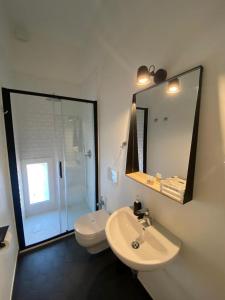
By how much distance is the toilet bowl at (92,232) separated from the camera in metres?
1.53

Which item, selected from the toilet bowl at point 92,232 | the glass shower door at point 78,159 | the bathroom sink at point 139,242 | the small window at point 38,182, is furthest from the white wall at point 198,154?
the small window at point 38,182

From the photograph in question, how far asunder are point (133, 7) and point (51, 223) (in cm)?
292

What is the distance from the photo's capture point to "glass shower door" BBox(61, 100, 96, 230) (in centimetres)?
222

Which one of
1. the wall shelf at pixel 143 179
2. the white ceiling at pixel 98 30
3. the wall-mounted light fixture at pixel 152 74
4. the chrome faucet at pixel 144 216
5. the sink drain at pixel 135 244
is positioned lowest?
the sink drain at pixel 135 244

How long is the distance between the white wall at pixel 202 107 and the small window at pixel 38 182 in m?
1.43

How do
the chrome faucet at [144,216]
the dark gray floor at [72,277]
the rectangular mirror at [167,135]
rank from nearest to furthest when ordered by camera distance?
the rectangular mirror at [167,135] → the chrome faucet at [144,216] → the dark gray floor at [72,277]

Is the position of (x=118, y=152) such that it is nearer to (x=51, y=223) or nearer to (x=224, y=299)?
(x=224, y=299)

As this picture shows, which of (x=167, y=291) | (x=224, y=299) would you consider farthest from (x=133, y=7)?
(x=167, y=291)

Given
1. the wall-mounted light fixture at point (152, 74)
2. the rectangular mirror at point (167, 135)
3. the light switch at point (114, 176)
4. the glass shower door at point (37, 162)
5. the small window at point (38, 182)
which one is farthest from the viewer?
the small window at point (38, 182)

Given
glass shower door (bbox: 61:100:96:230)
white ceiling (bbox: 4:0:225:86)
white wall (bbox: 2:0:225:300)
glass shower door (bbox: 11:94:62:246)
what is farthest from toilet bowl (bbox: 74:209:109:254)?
white ceiling (bbox: 4:0:225:86)

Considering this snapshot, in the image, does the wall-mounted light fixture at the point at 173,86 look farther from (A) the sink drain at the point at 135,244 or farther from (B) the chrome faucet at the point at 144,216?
(A) the sink drain at the point at 135,244

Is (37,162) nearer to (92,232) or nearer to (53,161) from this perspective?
(53,161)

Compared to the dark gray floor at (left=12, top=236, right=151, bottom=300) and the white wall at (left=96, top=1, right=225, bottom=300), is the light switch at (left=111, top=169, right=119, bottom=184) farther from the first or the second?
the dark gray floor at (left=12, top=236, right=151, bottom=300)

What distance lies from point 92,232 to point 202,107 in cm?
157
